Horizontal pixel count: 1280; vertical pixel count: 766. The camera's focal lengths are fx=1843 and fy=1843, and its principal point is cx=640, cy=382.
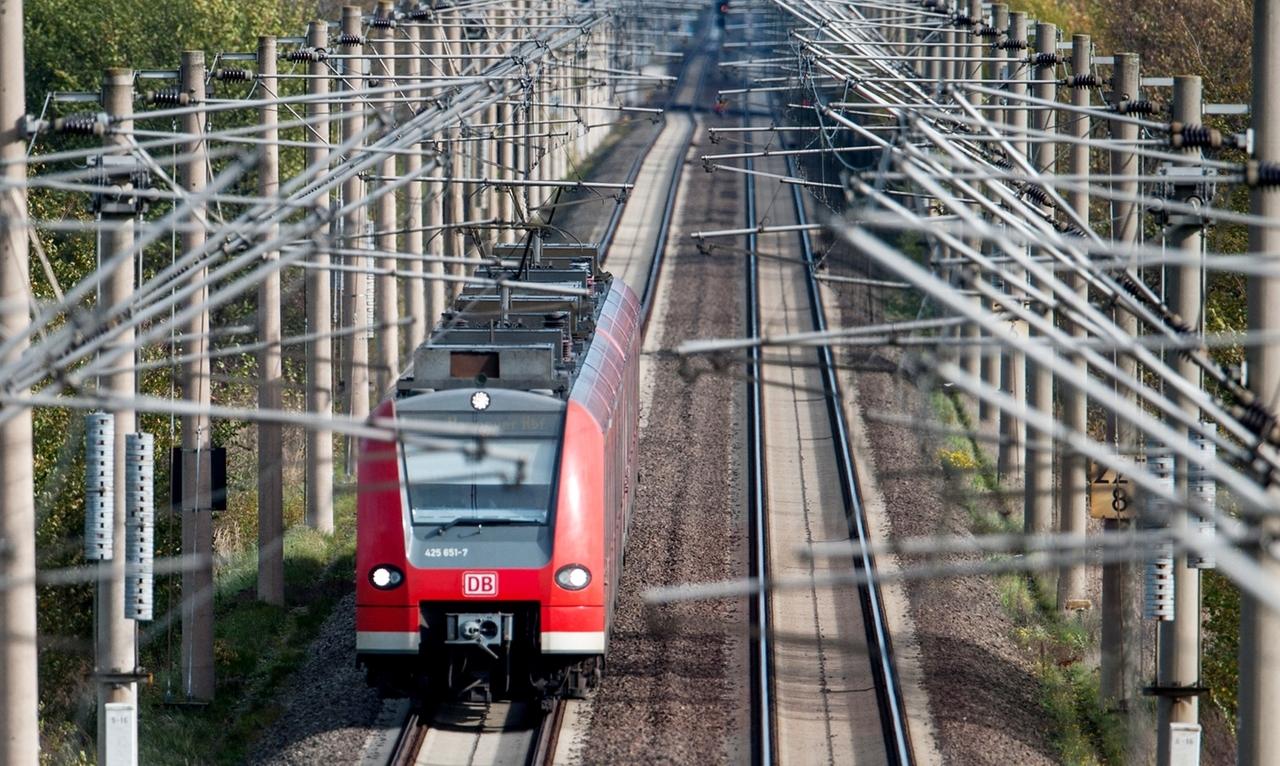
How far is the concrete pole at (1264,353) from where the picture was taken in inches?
437

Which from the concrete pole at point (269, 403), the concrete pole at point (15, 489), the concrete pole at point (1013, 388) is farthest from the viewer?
the concrete pole at point (1013, 388)

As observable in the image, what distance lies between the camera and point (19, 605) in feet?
35.9

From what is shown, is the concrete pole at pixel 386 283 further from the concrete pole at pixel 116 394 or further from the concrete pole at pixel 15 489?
the concrete pole at pixel 15 489

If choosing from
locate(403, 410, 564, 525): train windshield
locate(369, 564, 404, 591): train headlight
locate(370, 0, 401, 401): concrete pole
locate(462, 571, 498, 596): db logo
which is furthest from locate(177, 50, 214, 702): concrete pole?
locate(370, 0, 401, 401): concrete pole

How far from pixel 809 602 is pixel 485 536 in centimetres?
644

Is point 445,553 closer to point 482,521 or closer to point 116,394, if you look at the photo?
point 482,521

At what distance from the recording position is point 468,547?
13758 millimetres

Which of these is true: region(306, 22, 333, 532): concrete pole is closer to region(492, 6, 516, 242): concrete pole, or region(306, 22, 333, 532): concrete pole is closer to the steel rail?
the steel rail

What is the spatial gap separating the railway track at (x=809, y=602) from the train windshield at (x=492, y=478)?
1.77 meters

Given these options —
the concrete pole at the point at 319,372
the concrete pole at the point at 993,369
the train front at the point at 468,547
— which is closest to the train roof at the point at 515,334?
the train front at the point at 468,547

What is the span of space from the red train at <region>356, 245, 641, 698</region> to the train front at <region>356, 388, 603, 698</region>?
0.01 meters

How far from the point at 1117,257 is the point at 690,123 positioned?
203 ft

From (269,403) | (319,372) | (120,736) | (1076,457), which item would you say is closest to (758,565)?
(1076,457)

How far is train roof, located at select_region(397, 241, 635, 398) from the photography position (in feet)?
46.9
